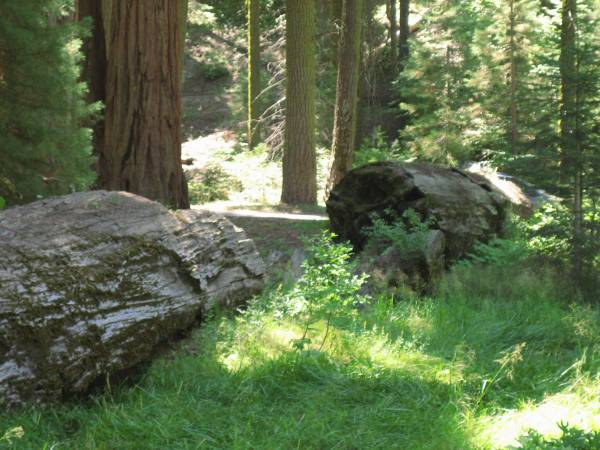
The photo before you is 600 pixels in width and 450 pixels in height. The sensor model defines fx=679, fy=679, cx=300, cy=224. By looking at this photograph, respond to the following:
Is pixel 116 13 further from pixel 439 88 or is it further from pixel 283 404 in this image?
pixel 439 88

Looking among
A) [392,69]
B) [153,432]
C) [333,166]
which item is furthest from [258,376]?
[392,69]

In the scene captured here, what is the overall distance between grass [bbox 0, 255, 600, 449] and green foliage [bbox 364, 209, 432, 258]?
6.79 ft

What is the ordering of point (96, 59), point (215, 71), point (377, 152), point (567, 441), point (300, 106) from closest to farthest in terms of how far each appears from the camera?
1. point (567, 441)
2. point (96, 59)
3. point (300, 106)
4. point (377, 152)
5. point (215, 71)

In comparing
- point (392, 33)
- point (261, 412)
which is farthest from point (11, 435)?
point (392, 33)

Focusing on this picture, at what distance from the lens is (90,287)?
473 centimetres

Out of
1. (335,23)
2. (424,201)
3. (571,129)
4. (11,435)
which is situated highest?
(335,23)

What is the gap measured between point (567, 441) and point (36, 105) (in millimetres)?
7349

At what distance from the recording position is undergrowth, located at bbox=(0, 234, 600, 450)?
13.4 ft

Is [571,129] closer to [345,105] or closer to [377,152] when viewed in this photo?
[345,105]

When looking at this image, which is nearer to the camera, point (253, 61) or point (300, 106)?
point (300, 106)

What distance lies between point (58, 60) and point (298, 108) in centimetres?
879

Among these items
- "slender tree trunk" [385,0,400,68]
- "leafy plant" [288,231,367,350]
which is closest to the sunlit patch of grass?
"leafy plant" [288,231,367,350]

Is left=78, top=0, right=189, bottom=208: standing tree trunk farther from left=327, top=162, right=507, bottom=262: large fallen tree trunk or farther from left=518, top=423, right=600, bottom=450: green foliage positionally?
left=518, top=423, right=600, bottom=450: green foliage

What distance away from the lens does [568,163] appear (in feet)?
26.0
